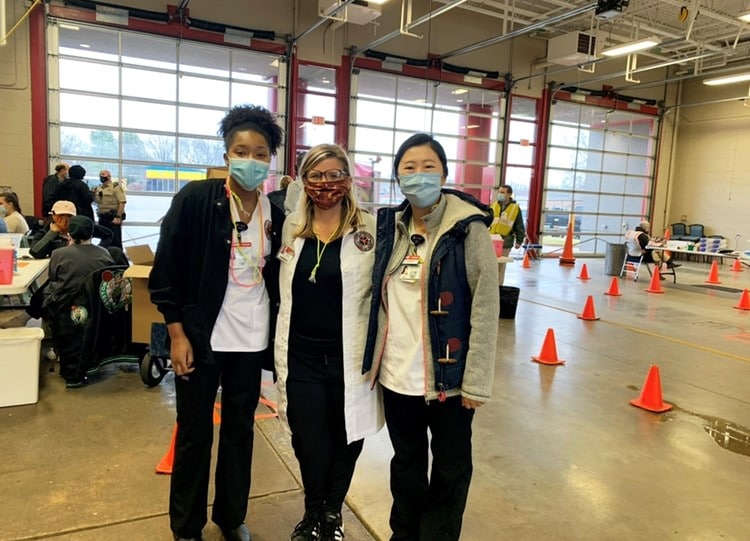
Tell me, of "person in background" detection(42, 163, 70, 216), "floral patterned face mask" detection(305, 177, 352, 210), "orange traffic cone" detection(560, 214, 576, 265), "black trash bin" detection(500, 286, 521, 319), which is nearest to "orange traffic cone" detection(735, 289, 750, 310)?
"black trash bin" detection(500, 286, 521, 319)

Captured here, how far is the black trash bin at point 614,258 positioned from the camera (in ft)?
37.6

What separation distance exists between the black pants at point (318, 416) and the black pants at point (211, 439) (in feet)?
0.58

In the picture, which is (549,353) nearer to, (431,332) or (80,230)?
(431,332)

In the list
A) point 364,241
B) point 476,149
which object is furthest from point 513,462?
point 476,149

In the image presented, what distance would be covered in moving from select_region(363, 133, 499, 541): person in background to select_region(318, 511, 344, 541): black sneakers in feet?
0.74

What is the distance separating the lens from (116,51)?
10.1 meters

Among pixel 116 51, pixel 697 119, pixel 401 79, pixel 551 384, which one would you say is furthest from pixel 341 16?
pixel 697 119

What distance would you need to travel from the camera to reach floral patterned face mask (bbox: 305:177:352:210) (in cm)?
192

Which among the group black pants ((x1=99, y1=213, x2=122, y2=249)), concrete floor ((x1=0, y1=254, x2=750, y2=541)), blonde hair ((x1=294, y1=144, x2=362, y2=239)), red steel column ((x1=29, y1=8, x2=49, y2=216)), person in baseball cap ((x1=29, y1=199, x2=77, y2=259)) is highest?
red steel column ((x1=29, y1=8, x2=49, y2=216))

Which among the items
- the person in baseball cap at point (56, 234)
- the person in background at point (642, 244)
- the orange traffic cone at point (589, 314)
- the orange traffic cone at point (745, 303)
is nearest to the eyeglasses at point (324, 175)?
the person in baseball cap at point (56, 234)

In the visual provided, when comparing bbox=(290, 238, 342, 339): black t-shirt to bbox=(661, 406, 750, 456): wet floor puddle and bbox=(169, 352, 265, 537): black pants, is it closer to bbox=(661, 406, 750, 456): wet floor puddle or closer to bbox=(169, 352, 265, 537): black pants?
bbox=(169, 352, 265, 537): black pants

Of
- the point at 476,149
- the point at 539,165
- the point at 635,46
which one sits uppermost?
the point at 635,46

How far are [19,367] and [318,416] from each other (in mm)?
2463

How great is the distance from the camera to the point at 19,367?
11.2 feet
